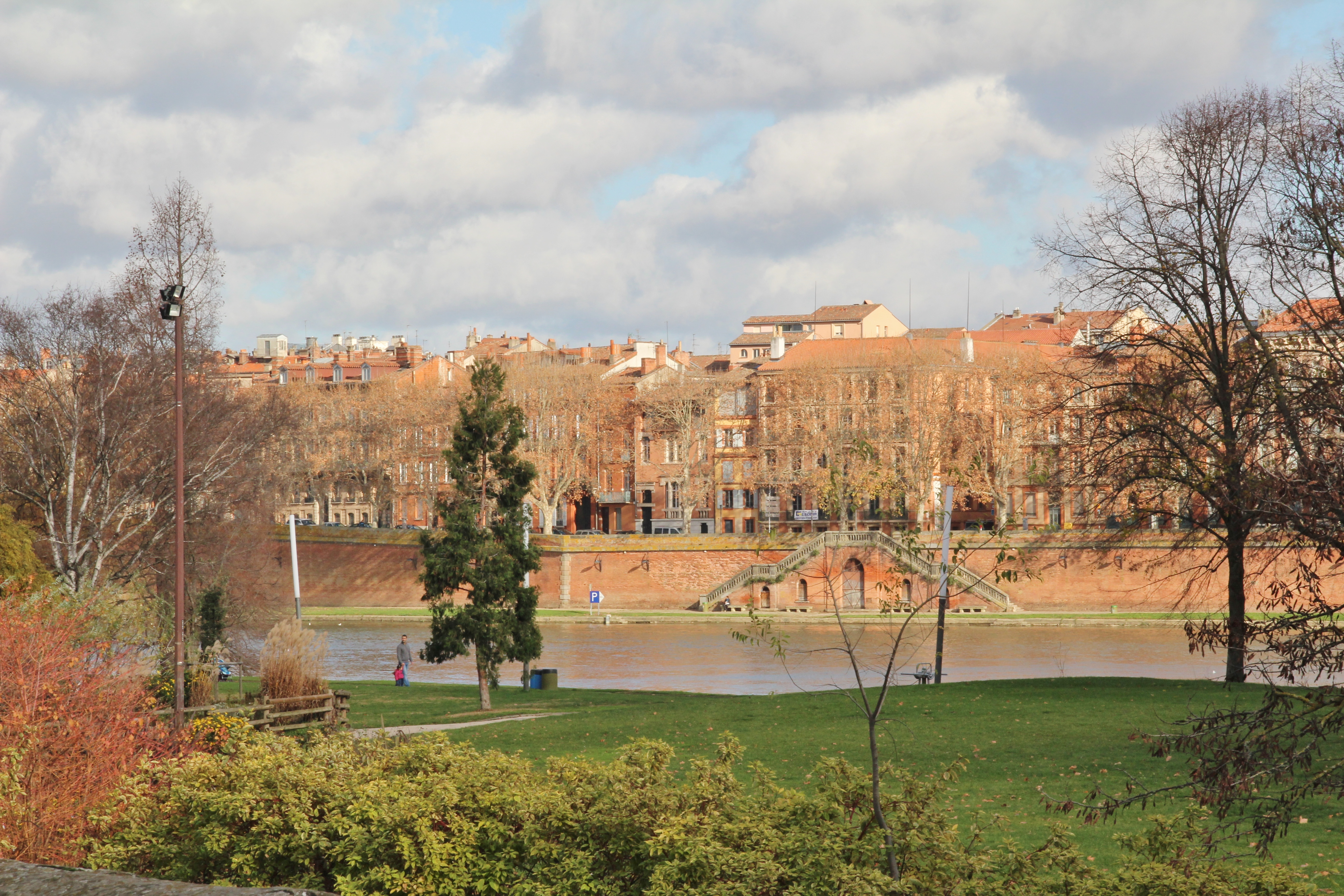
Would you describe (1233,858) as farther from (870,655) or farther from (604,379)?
(604,379)

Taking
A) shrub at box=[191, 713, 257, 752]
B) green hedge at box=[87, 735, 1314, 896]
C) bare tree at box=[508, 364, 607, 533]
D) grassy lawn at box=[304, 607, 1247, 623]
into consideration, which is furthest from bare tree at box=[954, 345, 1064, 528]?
green hedge at box=[87, 735, 1314, 896]

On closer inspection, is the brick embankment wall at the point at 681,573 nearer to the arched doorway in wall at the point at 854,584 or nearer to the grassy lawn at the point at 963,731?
the arched doorway in wall at the point at 854,584

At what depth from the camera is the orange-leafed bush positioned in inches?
412

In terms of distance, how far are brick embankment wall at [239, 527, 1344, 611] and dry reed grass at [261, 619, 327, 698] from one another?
Answer: 129 feet

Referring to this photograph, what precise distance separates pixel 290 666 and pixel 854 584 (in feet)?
164

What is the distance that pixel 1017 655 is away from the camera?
4669 centimetres

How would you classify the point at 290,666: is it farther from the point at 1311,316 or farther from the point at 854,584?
the point at 854,584

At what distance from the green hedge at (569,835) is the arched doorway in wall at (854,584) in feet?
181

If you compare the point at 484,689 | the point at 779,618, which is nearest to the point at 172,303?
the point at 484,689

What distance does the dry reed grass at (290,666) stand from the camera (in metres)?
18.1

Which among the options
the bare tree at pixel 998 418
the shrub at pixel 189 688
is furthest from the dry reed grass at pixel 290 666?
the bare tree at pixel 998 418

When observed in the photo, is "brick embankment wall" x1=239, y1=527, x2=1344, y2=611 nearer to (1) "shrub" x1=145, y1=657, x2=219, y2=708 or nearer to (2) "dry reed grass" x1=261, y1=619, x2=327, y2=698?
(1) "shrub" x1=145, y1=657, x2=219, y2=708

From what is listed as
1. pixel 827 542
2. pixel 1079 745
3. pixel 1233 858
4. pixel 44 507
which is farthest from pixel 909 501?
pixel 1233 858

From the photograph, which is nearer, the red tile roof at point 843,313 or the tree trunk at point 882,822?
the tree trunk at point 882,822
